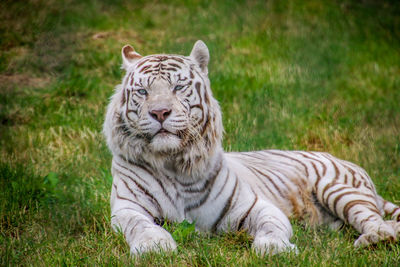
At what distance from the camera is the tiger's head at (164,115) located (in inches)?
146

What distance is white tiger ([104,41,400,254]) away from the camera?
146 inches

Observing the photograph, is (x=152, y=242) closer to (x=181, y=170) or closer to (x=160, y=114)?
(x=181, y=170)

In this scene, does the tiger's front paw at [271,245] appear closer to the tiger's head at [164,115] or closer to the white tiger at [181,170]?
the white tiger at [181,170]

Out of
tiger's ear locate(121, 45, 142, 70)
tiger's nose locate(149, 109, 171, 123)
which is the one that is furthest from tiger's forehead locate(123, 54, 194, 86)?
tiger's nose locate(149, 109, 171, 123)

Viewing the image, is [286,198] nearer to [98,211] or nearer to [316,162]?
[316,162]

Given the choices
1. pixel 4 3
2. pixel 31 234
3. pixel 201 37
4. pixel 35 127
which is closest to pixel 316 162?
pixel 31 234

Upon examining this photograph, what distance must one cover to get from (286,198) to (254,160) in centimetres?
57

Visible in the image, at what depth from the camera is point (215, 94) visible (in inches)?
273

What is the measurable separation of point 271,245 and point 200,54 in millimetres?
1665

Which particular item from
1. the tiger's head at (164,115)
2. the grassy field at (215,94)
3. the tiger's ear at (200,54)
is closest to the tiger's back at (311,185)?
the grassy field at (215,94)

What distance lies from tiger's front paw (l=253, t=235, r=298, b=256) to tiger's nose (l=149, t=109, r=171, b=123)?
40.0 inches

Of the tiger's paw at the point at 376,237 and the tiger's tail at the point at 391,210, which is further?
the tiger's tail at the point at 391,210

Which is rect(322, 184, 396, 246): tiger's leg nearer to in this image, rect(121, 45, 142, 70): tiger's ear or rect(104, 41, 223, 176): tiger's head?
rect(104, 41, 223, 176): tiger's head

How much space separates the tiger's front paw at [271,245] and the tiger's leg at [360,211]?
665mm
